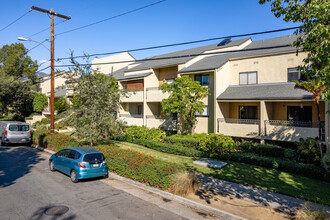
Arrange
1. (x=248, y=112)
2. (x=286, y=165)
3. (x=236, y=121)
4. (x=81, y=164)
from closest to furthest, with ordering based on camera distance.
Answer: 1. (x=81, y=164)
2. (x=286, y=165)
3. (x=236, y=121)
4. (x=248, y=112)

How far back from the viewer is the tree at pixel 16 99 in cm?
3625

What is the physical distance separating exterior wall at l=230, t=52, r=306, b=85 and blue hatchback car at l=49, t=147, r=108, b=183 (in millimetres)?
14252

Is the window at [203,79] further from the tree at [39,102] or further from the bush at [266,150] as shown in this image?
the tree at [39,102]

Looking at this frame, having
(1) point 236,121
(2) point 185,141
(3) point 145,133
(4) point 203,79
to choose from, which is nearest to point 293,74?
(1) point 236,121

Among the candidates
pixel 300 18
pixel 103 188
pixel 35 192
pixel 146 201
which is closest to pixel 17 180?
pixel 35 192

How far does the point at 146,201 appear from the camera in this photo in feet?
28.7

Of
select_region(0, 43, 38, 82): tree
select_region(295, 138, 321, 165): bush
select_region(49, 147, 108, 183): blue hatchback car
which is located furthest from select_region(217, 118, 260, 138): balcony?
select_region(0, 43, 38, 82): tree

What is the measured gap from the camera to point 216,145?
15820 millimetres

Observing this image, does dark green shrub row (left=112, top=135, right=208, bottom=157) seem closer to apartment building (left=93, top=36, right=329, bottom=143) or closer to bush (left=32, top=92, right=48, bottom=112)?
apartment building (left=93, top=36, right=329, bottom=143)

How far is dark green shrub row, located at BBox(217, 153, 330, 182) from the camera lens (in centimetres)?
1148

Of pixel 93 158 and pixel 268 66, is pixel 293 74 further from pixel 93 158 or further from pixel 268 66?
pixel 93 158

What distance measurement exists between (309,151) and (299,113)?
4.90 metres

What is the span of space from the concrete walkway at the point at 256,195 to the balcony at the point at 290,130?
739 cm

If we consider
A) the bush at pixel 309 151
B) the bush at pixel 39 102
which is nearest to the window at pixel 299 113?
the bush at pixel 309 151
